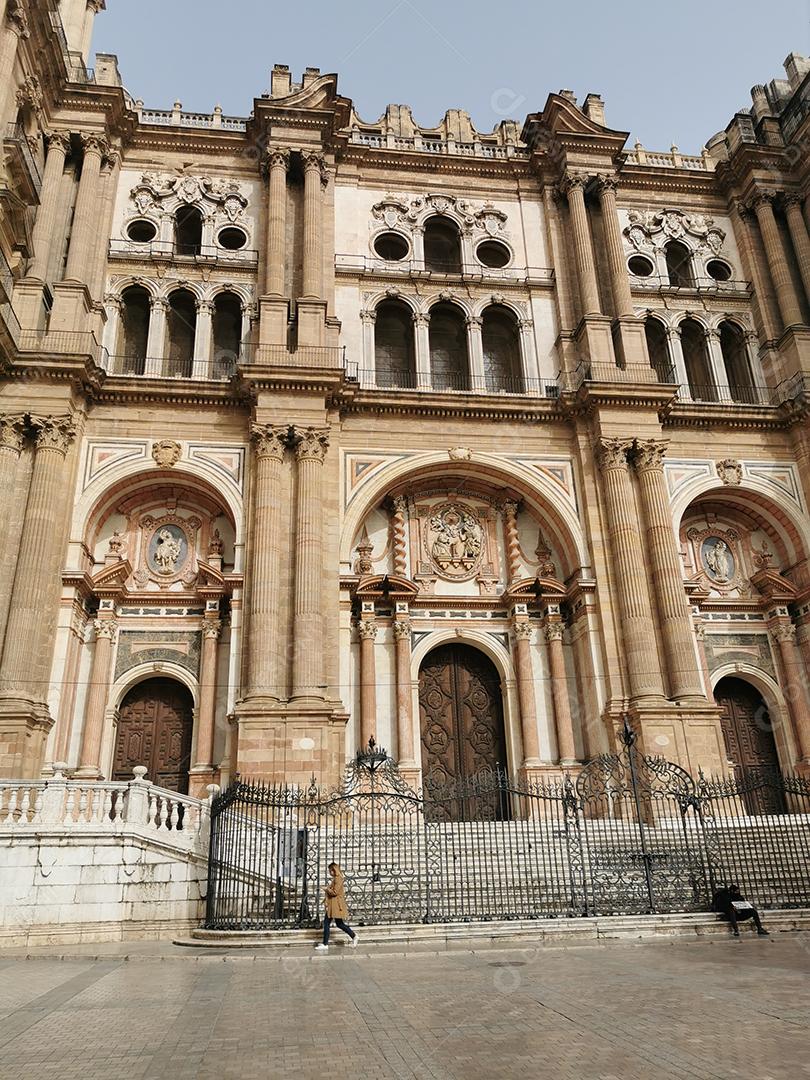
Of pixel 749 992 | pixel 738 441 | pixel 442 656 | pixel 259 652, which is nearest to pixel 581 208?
pixel 738 441

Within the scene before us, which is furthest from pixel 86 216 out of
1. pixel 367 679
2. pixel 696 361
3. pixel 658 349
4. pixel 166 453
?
pixel 696 361

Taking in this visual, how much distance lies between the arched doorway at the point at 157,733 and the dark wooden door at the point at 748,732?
1333 centimetres

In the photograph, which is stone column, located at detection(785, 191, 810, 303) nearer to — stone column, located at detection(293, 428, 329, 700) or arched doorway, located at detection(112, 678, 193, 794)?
stone column, located at detection(293, 428, 329, 700)

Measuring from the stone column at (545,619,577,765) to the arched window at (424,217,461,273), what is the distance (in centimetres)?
1167

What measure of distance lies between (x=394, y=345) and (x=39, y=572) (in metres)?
11.9

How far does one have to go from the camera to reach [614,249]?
24.7 m

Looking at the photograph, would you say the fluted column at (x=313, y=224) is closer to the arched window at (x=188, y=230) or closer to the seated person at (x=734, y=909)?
the arched window at (x=188, y=230)

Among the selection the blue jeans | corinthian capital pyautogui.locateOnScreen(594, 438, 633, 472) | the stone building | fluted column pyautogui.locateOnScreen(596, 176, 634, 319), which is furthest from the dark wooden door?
the blue jeans

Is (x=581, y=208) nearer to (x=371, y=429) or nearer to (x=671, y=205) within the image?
(x=671, y=205)

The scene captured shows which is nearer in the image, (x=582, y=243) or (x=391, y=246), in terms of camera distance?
(x=582, y=243)

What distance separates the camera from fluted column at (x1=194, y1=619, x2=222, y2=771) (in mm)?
19078

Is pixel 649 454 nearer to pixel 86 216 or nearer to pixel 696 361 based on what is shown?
pixel 696 361

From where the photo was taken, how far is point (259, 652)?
18.3 meters

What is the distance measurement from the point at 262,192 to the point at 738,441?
51.2 ft
